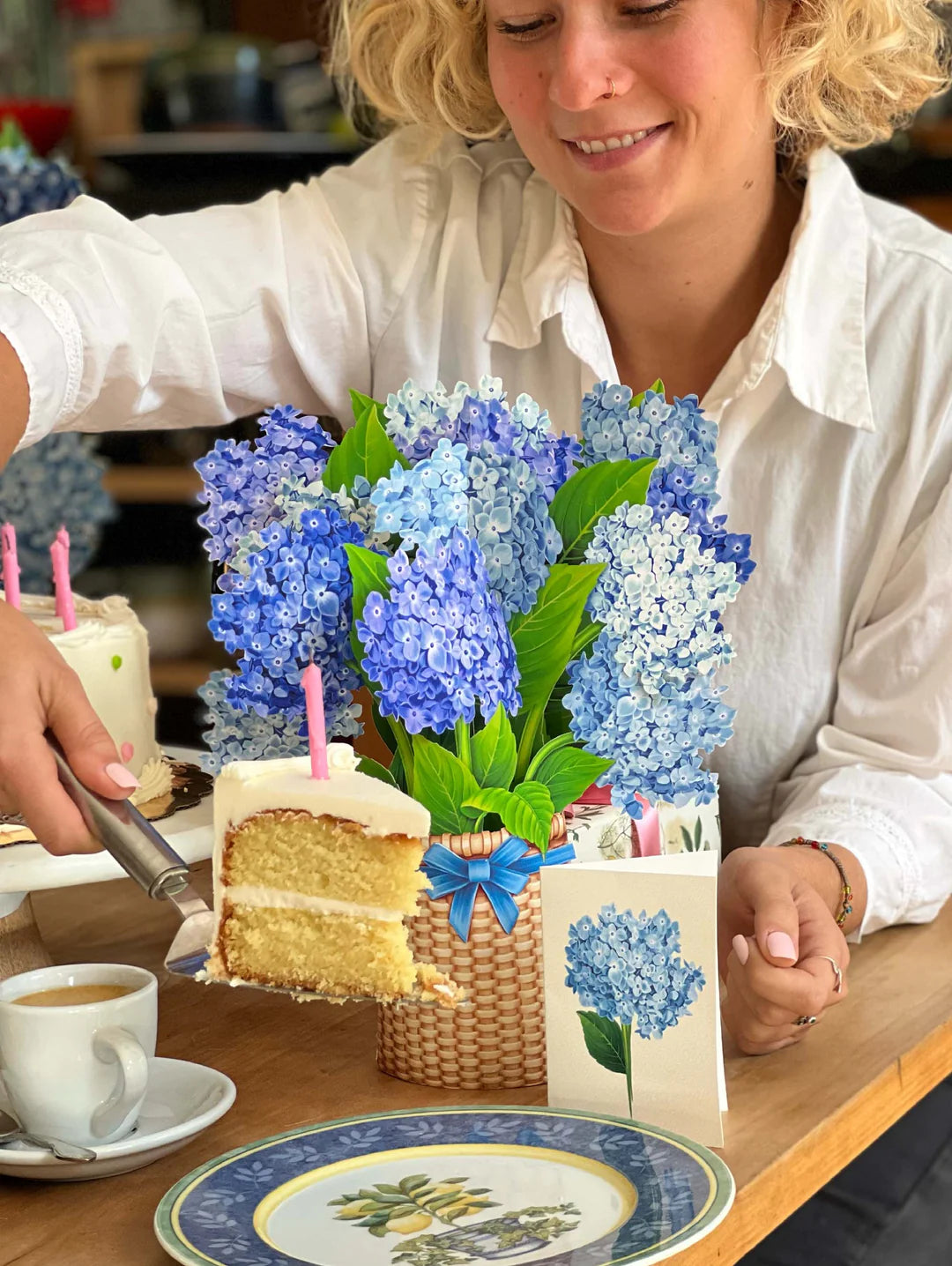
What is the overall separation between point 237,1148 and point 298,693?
25 centimetres

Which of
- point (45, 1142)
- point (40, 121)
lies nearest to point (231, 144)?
point (40, 121)

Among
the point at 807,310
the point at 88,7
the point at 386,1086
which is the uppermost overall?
the point at 88,7

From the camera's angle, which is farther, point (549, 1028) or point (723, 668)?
point (723, 668)

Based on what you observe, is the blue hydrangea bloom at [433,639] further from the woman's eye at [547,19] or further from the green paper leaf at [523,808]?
the woman's eye at [547,19]

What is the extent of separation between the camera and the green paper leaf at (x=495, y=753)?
0.92 m

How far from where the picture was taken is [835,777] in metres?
1.31

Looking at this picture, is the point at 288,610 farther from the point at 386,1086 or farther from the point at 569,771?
the point at 386,1086

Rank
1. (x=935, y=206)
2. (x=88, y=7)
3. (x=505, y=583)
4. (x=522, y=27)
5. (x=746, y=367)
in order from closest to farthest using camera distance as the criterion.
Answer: (x=505, y=583) < (x=522, y=27) < (x=746, y=367) < (x=935, y=206) < (x=88, y=7)

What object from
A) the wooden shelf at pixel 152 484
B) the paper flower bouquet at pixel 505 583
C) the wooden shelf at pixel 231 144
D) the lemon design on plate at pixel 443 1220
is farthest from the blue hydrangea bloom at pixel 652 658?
the wooden shelf at pixel 152 484

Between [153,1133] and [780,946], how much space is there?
1.27ft

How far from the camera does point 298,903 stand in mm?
911

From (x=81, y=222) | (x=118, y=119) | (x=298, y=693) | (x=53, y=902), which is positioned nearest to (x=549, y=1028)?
(x=298, y=693)

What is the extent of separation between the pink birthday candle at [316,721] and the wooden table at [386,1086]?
0.23 metres

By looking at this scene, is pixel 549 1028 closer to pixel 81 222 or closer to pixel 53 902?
pixel 53 902
